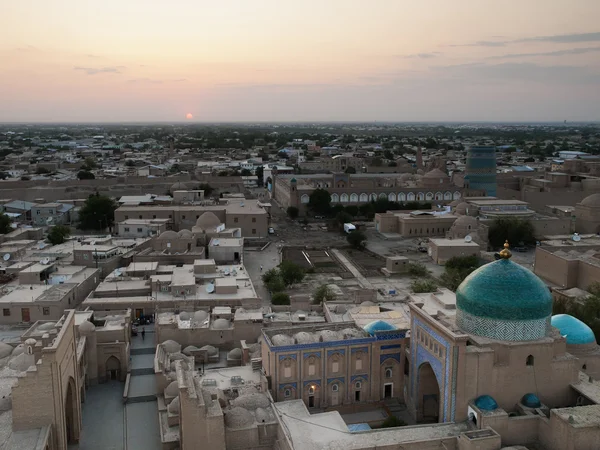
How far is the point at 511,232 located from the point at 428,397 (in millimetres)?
24857

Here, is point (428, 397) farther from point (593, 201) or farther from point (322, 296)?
Answer: point (593, 201)

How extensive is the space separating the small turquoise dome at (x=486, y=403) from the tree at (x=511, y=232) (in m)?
26.0

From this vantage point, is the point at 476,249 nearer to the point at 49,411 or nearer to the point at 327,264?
the point at 327,264

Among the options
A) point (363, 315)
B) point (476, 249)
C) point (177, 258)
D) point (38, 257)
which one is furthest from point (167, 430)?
point (476, 249)

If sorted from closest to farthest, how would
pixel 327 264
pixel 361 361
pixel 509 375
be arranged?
pixel 509 375, pixel 361 361, pixel 327 264

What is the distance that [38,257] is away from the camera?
98.4 feet

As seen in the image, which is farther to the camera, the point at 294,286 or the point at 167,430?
the point at 294,286

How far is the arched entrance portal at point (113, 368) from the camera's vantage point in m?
19.2

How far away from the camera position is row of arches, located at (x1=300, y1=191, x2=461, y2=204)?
52.5m

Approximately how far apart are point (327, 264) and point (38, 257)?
16000 millimetres

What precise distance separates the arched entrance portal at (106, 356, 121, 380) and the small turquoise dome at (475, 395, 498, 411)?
1137cm

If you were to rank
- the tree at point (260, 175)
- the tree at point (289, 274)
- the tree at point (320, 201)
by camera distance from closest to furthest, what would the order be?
1. the tree at point (289, 274)
2. the tree at point (320, 201)
3. the tree at point (260, 175)

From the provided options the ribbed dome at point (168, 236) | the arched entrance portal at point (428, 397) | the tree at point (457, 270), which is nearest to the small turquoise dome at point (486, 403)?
the arched entrance portal at point (428, 397)

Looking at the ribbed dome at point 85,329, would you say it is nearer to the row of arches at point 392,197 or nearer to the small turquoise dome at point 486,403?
the small turquoise dome at point 486,403
